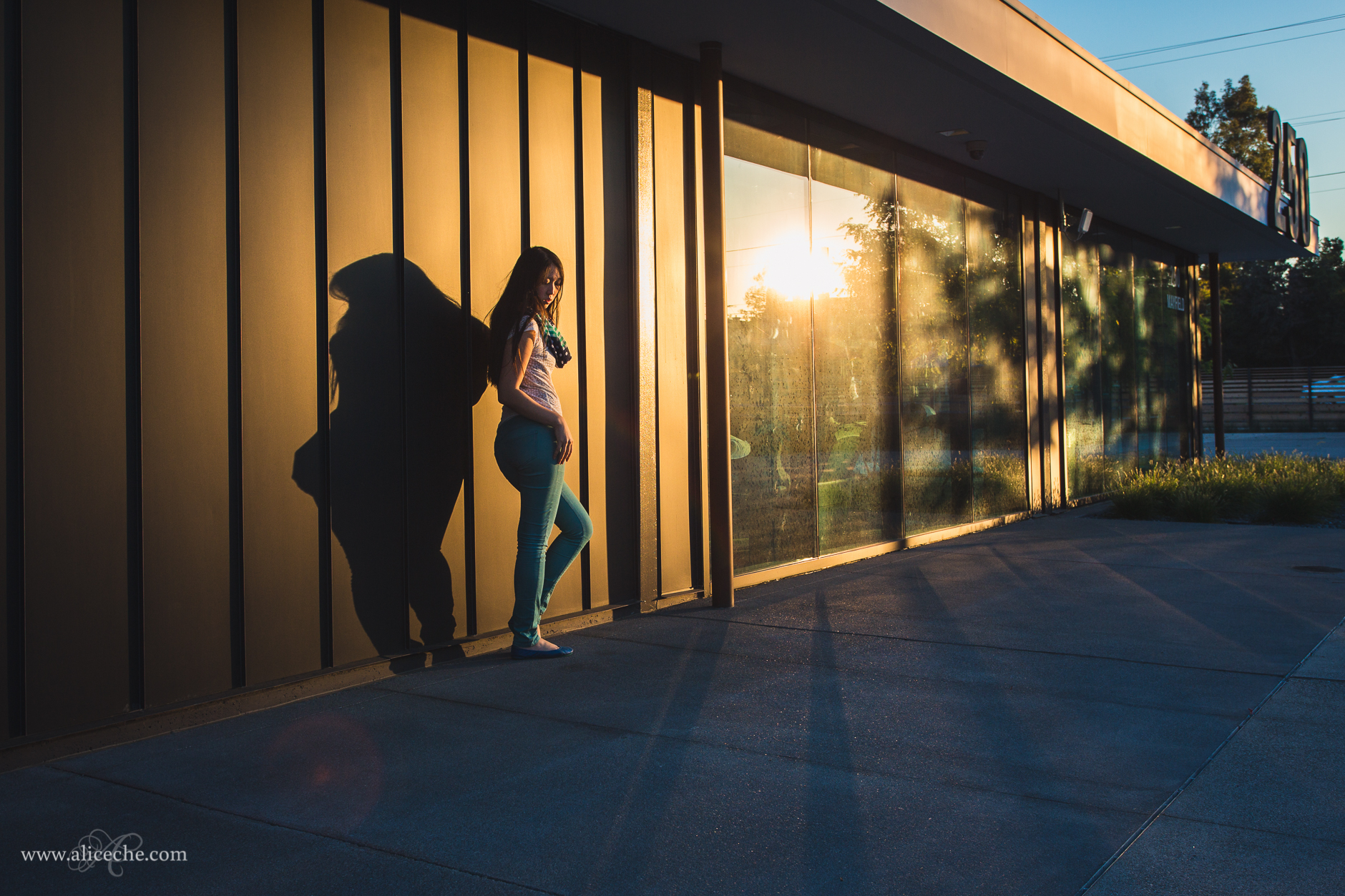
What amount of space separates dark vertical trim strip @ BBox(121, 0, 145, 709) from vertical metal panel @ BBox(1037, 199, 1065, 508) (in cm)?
987

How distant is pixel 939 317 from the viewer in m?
9.50

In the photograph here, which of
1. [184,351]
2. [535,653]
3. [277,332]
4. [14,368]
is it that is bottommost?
[535,653]

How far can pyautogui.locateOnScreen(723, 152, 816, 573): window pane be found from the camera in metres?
6.86

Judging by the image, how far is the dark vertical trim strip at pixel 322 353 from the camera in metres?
4.27

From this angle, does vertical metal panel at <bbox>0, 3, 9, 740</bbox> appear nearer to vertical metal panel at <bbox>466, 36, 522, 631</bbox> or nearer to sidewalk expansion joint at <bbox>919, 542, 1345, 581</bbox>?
vertical metal panel at <bbox>466, 36, 522, 631</bbox>

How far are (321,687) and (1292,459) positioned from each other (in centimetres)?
1319

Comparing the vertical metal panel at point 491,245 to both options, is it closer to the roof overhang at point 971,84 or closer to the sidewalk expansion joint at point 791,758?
the roof overhang at point 971,84

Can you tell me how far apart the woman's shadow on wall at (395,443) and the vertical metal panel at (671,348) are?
1611 mm

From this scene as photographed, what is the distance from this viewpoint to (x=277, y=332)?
410 centimetres

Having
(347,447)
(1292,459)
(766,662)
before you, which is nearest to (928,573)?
A: (766,662)

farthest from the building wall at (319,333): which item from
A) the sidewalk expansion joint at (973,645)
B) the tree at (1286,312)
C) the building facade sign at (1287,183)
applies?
the tree at (1286,312)

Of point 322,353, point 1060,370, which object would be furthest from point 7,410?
point 1060,370

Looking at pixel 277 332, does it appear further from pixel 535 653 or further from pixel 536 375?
pixel 535 653

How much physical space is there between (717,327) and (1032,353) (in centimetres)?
626
